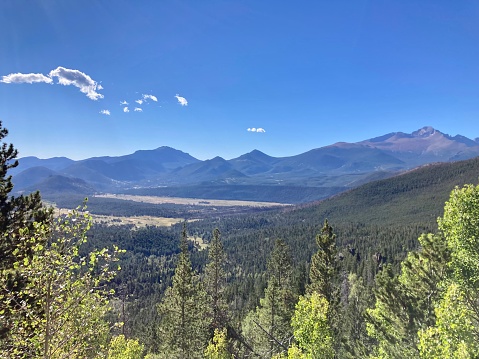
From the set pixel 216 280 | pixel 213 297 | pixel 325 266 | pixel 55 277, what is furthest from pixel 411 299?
pixel 213 297

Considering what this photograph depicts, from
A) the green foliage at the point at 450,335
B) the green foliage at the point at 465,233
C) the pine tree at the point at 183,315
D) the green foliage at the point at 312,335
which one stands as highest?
the green foliage at the point at 465,233

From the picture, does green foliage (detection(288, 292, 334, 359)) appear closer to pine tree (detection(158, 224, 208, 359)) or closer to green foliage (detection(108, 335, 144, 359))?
green foliage (detection(108, 335, 144, 359))

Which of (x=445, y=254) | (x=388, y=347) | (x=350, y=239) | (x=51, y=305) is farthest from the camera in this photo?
(x=350, y=239)

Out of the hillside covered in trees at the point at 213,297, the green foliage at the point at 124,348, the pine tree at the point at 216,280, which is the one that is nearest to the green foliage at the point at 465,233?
the hillside covered in trees at the point at 213,297

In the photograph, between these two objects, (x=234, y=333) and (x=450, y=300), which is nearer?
(x=450, y=300)

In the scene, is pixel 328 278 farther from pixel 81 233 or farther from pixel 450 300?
pixel 81 233

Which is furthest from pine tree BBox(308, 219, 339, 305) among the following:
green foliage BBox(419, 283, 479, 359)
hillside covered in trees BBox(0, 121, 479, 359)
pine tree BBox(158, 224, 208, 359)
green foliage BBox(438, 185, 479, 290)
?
green foliage BBox(419, 283, 479, 359)

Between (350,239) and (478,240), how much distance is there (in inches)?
7559

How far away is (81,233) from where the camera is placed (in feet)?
31.1

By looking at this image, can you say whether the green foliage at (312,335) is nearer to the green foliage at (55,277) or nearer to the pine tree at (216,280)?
the green foliage at (55,277)

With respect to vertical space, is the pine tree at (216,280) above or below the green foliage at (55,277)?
below

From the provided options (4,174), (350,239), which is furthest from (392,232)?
(4,174)

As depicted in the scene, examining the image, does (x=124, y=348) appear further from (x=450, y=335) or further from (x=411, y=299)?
(x=450, y=335)

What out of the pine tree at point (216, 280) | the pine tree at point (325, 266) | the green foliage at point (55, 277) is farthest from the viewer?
the pine tree at point (216, 280)
